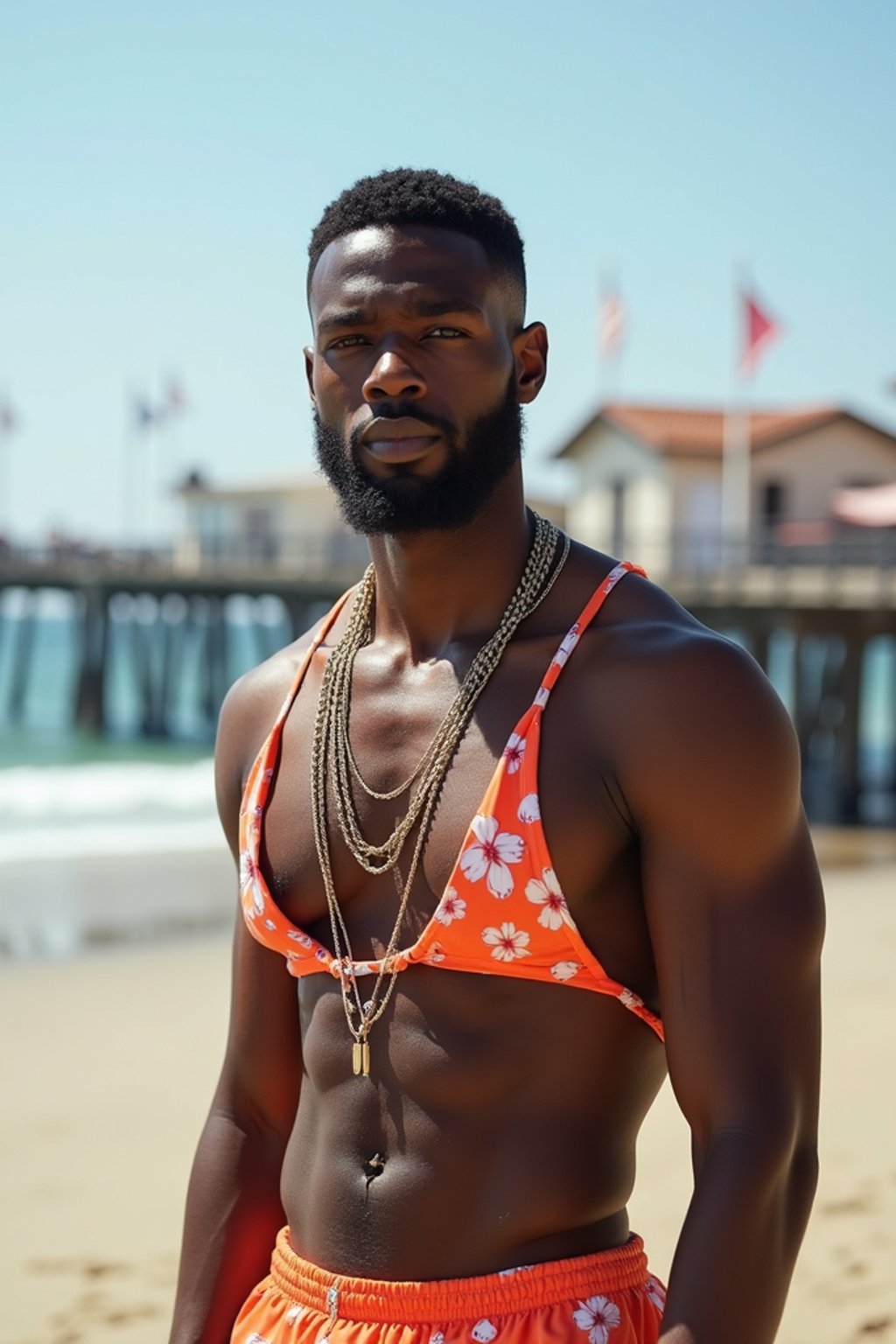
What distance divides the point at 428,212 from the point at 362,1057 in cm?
102

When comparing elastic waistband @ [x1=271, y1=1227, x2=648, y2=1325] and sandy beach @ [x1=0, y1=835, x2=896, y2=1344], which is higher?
elastic waistband @ [x1=271, y1=1227, x2=648, y2=1325]

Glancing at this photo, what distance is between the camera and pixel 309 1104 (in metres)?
2.07

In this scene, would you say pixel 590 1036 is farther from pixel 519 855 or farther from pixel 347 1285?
pixel 347 1285

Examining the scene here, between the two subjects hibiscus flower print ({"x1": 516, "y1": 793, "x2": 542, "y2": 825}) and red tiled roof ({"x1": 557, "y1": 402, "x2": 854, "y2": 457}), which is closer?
hibiscus flower print ({"x1": 516, "y1": 793, "x2": 542, "y2": 825})

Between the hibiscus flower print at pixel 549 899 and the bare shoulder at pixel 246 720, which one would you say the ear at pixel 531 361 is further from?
the hibiscus flower print at pixel 549 899

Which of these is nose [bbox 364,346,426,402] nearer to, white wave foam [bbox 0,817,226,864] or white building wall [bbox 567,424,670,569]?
white wave foam [bbox 0,817,226,864]

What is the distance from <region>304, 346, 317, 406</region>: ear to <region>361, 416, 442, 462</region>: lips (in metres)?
0.19

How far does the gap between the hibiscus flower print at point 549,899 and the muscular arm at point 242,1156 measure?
500 millimetres

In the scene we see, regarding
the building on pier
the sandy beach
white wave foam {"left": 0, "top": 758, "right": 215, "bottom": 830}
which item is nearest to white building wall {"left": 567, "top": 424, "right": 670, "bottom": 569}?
the building on pier

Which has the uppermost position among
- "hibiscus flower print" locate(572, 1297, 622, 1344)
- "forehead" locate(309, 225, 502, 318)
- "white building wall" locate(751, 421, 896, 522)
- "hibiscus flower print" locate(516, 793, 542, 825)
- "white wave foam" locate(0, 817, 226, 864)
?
"forehead" locate(309, 225, 502, 318)

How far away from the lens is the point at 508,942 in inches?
72.2

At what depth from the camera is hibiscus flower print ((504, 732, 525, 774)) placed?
1865 mm

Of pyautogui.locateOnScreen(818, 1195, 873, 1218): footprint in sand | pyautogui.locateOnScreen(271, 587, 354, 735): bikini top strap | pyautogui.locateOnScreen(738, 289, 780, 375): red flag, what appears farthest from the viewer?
Answer: pyautogui.locateOnScreen(738, 289, 780, 375): red flag

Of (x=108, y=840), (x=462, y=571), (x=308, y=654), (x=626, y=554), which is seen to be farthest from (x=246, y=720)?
(x=626, y=554)
